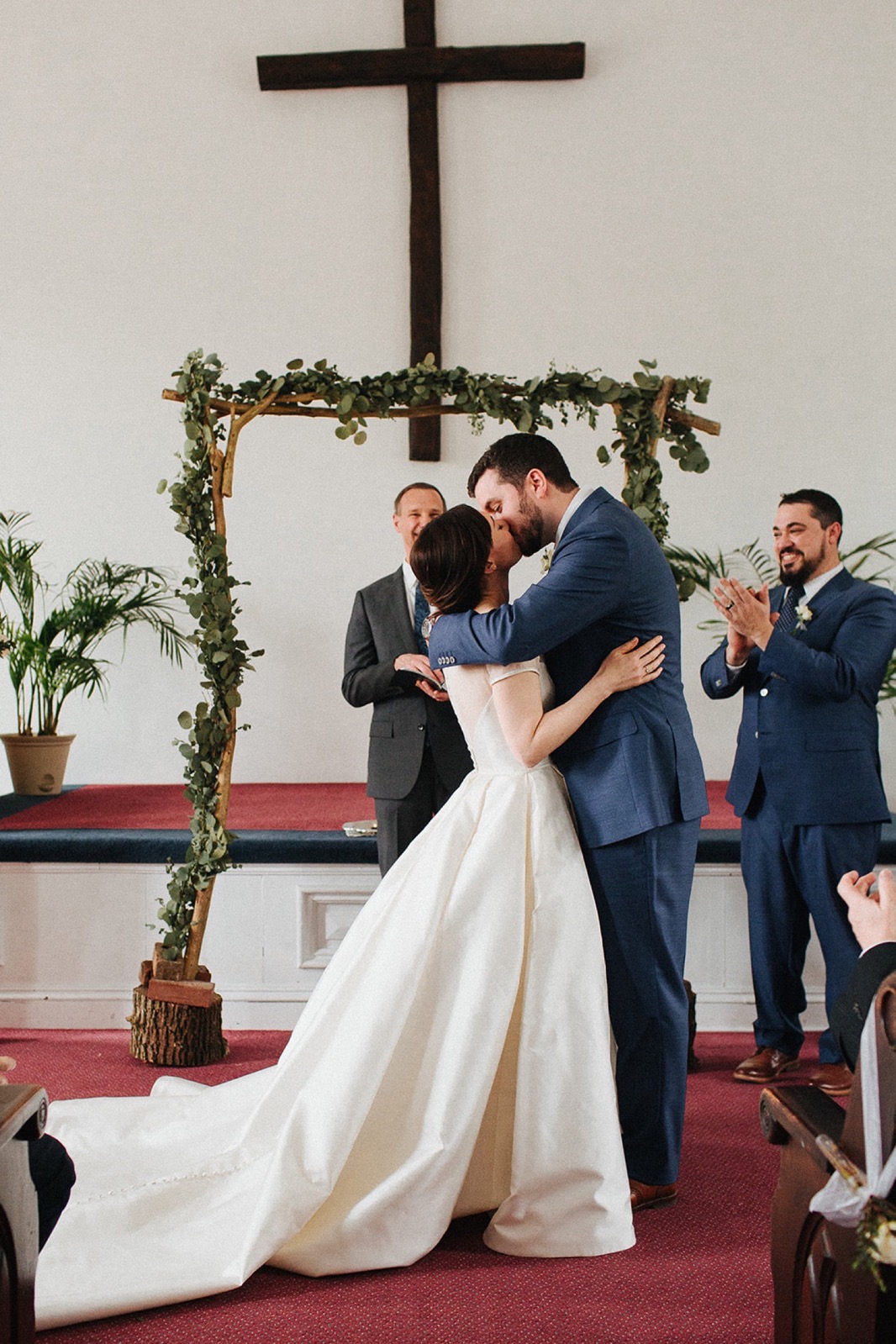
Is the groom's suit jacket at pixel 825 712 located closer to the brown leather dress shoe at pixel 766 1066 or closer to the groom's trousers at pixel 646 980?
the brown leather dress shoe at pixel 766 1066

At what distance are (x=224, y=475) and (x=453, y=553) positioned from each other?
5.18 ft

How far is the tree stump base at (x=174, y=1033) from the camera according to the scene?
3775 mm

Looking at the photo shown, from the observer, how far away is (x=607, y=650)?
268 centimetres

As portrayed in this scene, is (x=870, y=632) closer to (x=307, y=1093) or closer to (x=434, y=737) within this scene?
(x=434, y=737)

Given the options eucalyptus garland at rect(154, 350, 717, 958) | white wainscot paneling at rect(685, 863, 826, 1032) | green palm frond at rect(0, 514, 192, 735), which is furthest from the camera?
green palm frond at rect(0, 514, 192, 735)

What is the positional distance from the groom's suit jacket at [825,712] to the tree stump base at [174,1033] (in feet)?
6.09

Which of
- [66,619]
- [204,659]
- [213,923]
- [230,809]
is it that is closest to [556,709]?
[204,659]

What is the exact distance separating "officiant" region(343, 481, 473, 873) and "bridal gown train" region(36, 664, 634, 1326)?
1174 mm

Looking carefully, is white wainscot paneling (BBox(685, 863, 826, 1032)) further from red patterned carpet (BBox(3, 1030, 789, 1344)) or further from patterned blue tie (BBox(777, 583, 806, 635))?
red patterned carpet (BBox(3, 1030, 789, 1344))

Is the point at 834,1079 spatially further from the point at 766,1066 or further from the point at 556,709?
the point at 556,709

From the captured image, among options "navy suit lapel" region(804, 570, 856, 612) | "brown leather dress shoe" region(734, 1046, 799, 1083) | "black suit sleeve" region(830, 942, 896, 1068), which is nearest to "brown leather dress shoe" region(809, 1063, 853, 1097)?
"brown leather dress shoe" region(734, 1046, 799, 1083)

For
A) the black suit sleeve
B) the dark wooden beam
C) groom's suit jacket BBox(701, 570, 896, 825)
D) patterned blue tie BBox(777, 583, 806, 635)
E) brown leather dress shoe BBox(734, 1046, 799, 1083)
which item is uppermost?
the dark wooden beam

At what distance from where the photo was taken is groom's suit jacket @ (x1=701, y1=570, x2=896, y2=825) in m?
3.47

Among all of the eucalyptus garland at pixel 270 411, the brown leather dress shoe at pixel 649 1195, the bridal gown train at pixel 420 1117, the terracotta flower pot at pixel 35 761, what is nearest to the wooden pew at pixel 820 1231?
the bridal gown train at pixel 420 1117
